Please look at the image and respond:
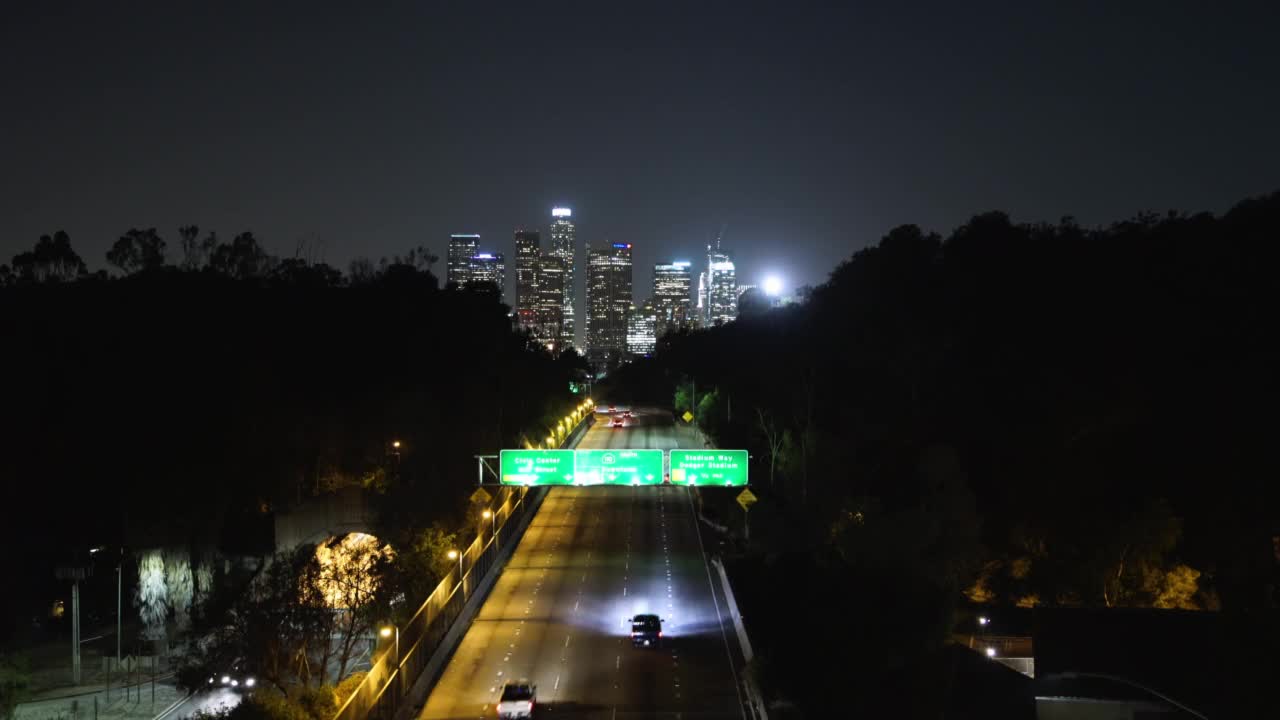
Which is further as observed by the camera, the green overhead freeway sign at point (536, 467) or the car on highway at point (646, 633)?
the green overhead freeway sign at point (536, 467)

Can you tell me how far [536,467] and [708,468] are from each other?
19.7 ft

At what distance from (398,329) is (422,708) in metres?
42.3

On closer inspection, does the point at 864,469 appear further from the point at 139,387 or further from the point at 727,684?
the point at 139,387

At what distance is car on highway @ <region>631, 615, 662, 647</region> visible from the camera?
31812 millimetres

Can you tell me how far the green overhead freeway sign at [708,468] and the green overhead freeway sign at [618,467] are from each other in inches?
26.4

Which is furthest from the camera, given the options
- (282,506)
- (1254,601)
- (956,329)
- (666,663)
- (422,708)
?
(282,506)

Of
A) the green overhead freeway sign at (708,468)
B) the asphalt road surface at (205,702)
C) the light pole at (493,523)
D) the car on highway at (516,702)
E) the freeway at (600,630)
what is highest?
the green overhead freeway sign at (708,468)

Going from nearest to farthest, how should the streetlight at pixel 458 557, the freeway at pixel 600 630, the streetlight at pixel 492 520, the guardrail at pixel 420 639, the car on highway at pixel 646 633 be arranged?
the guardrail at pixel 420 639, the freeway at pixel 600 630, the car on highway at pixel 646 633, the streetlight at pixel 458 557, the streetlight at pixel 492 520

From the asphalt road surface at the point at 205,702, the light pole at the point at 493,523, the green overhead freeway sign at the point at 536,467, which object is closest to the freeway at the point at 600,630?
the light pole at the point at 493,523

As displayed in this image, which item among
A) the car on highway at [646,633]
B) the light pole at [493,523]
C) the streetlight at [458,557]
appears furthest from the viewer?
the light pole at [493,523]

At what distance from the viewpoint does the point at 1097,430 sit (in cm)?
4438

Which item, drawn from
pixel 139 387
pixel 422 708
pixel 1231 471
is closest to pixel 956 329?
pixel 1231 471

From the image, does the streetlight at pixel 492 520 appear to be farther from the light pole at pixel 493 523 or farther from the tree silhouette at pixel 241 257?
the tree silhouette at pixel 241 257

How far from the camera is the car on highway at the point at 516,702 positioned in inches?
966
